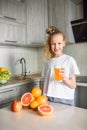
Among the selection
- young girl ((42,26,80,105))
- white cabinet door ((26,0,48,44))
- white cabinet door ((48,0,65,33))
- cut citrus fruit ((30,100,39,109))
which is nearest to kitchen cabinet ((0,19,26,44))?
white cabinet door ((26,0,48,44))

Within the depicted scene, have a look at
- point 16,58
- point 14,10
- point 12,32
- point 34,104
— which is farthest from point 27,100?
point 16,58

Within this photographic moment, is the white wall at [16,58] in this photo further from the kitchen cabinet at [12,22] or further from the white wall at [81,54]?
the white wall at [81,54]

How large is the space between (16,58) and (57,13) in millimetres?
963

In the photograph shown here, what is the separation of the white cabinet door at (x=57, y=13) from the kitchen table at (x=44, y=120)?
1.75 metres

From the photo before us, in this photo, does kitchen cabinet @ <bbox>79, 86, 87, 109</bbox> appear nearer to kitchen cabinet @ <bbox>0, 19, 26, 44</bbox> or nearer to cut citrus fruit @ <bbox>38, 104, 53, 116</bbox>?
kitchen cabinet @ <bbox>0, 19, 26, 44</bbox>

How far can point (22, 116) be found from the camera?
34.3 inches

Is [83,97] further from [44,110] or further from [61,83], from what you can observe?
[44,110]

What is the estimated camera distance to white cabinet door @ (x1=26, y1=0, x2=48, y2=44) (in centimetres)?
243

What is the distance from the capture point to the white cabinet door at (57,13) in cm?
246

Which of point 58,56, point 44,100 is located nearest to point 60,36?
point 58,56

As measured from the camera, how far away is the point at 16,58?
104 inches

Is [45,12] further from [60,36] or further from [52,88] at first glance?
[52,88]

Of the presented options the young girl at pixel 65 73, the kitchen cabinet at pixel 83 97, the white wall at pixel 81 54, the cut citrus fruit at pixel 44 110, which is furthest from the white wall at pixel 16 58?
the cut citrus fruit at pixel 44 110

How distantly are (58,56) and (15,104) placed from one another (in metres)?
0.62
